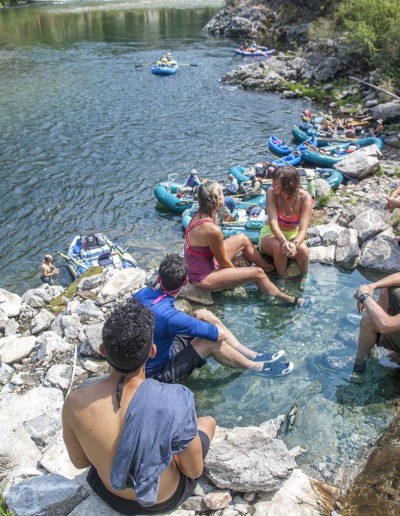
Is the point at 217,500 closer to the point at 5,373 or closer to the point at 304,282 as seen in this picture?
the point at 5,373

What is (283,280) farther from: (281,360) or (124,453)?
(124,453)

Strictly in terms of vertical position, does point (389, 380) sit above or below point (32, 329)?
above

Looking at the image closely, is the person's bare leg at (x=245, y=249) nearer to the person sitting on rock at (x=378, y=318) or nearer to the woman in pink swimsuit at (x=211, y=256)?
the woman in pink swimsuit at (x=211, y=256)

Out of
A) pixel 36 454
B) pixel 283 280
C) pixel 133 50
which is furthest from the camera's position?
pixel 133 50

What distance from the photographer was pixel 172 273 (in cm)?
448

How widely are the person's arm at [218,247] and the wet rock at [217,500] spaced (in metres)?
3.25

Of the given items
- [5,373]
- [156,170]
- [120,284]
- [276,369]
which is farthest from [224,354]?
[156,170]

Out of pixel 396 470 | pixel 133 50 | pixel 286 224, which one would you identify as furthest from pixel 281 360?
pixel 133 50

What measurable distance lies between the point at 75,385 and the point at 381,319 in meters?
3.61

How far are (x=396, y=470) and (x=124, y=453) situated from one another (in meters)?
2.47

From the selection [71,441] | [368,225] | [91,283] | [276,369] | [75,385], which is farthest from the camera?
[91,283]

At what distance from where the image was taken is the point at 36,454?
14.5 feet

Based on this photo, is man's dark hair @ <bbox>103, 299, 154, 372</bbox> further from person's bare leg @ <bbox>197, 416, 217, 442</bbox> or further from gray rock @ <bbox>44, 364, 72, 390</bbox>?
gray rock @ <bbox>44, 364, 72, 390</bbox>

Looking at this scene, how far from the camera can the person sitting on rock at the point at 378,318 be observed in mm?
4738
